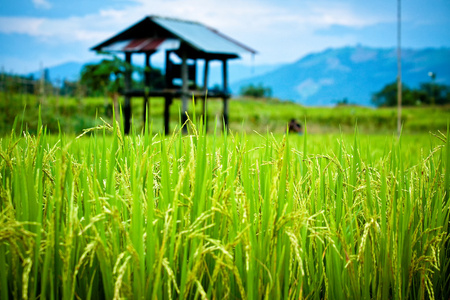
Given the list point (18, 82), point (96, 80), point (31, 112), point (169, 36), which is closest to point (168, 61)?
point (169, 36)

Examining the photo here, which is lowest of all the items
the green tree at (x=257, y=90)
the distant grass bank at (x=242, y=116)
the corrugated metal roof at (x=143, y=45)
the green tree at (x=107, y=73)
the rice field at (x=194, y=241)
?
the rice field at (x=194, y=241)

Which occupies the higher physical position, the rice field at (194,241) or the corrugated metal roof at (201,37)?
the corrugated metal roof at (201,37)

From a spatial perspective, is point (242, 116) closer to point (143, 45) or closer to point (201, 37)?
point (201, 37)

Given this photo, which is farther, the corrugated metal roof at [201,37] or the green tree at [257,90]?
the green tree at [257,90]

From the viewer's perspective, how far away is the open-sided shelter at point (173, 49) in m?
14.1

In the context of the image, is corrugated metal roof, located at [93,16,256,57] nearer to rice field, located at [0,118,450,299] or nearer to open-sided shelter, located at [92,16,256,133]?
open-sided shelter, located at [92,16,256,133]

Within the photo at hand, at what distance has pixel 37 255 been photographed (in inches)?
46.3

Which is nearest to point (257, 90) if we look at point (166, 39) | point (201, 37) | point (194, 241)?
A: point (201, 37)

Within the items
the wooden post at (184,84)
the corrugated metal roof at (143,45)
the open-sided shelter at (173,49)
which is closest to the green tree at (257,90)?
the open-sided shelter at (173,49)

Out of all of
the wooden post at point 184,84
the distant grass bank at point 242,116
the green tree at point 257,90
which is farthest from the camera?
the green tree at point 257,90

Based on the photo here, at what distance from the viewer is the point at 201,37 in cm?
1527

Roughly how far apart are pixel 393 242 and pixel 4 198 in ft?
4.63

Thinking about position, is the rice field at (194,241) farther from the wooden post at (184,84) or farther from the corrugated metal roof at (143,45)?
the corrugated metal roof at (143,45)

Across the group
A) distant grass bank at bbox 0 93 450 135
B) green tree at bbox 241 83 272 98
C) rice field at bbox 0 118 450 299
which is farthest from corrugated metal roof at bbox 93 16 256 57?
green tree at bbox 241 83 272 98
